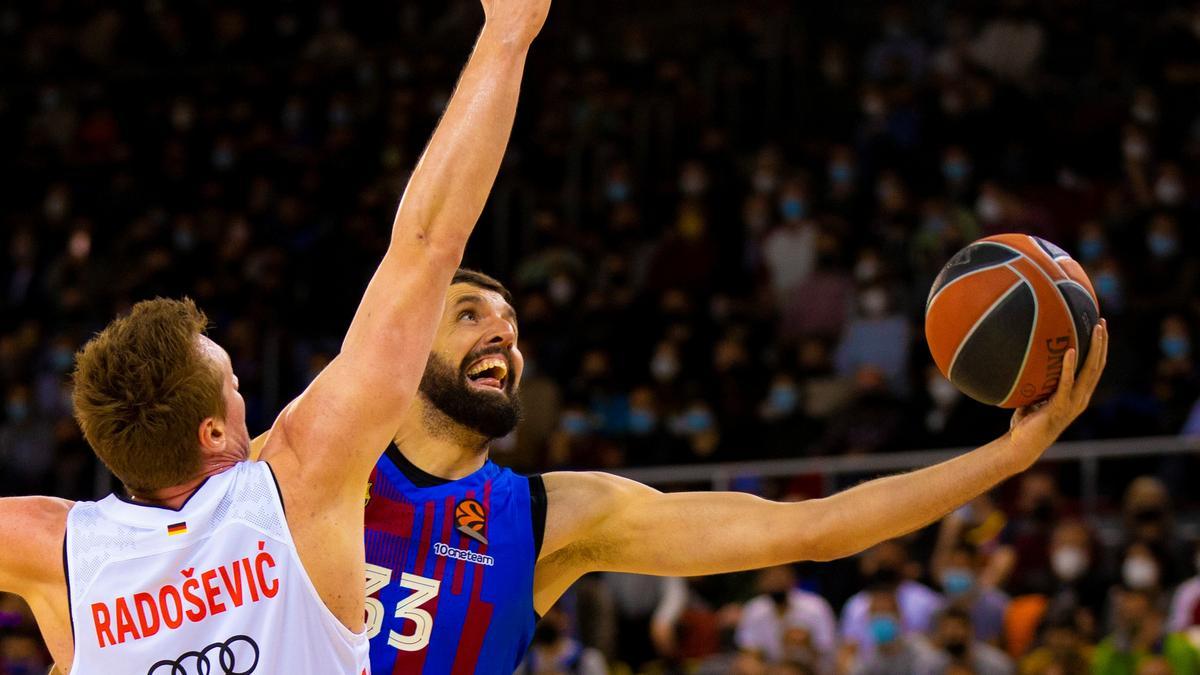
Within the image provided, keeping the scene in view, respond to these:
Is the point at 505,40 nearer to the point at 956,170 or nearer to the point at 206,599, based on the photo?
the point at 206,599

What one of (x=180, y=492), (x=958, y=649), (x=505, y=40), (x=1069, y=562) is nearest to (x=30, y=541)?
(x=180, y=492)

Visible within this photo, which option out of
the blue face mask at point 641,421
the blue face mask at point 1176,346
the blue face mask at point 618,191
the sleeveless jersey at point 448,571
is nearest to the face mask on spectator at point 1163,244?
the blue face mask at point 1176,346

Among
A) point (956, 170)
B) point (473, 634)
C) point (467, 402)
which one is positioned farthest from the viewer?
point (956, 170)

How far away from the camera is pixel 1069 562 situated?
9.85 metres

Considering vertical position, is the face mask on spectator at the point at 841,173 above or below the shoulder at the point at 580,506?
above

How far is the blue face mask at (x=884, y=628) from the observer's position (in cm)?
962

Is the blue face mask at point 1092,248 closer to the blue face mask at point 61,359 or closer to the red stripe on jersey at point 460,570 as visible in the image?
the blue face mask at point 61,359

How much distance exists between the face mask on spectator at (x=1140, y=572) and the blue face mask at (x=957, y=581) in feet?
2.92

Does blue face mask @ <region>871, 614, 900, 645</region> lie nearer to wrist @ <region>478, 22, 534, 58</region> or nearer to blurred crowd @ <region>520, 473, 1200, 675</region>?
blurred crowd @ <region>520, 473, 1200, 675</region>

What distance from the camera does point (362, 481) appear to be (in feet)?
10.6

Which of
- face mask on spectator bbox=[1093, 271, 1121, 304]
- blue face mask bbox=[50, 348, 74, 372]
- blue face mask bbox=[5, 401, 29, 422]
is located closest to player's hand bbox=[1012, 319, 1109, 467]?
face mask on spectator bbox=[1093, 271, 1121, 304]

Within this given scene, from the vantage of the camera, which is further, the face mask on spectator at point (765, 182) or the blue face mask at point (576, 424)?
the face mask on spectator at point (765, 182)

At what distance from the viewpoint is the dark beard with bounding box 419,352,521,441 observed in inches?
191

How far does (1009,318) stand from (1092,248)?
8848mm
